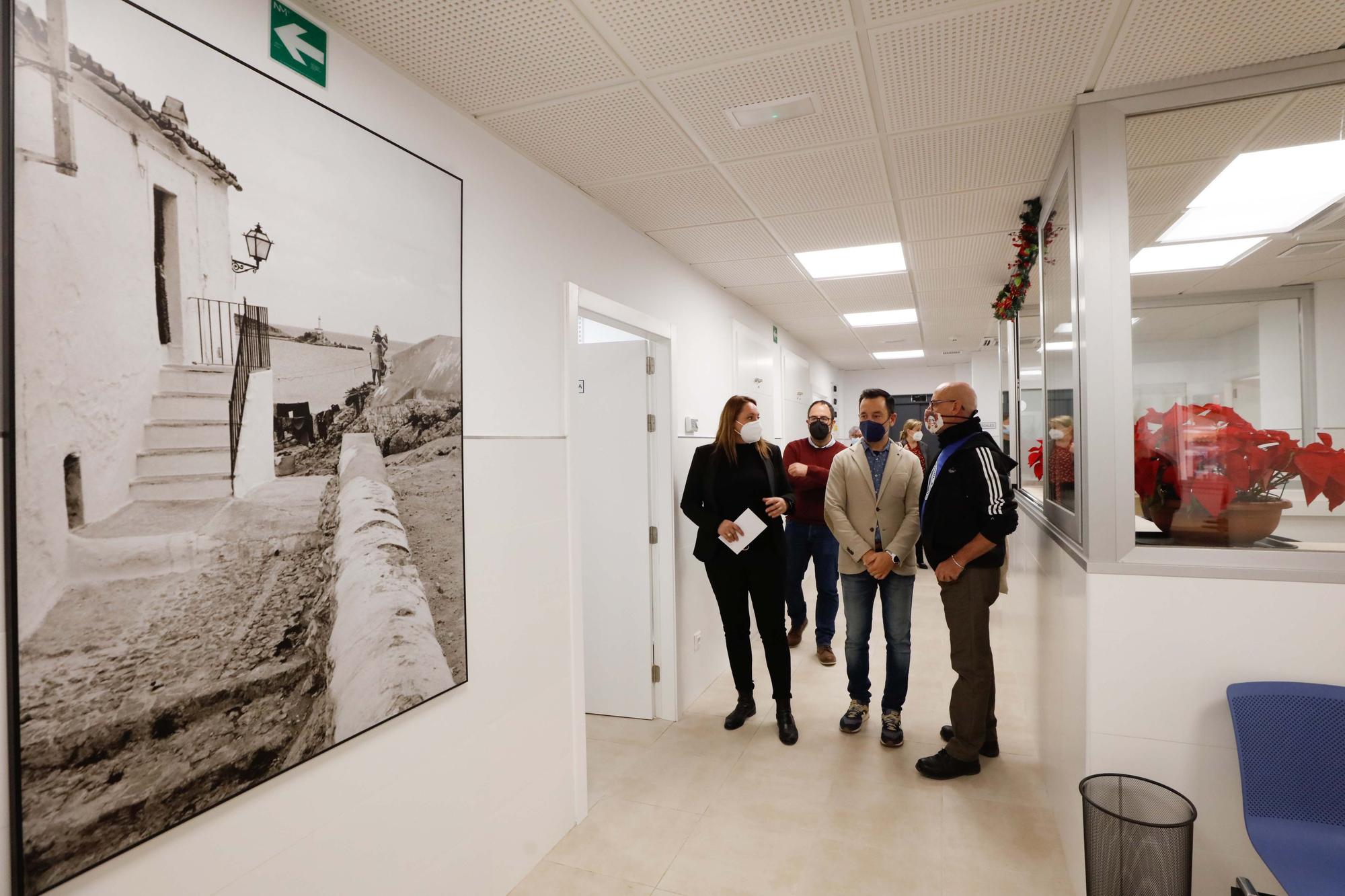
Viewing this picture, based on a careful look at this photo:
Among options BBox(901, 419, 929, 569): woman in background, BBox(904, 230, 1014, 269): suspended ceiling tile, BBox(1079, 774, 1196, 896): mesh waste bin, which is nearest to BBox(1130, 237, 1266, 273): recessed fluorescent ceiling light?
BBox(904, 230, 1014, 269): suspended ceiling tile

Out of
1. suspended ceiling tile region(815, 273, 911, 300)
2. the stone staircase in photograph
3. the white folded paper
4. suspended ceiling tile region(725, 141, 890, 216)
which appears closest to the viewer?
the stone staircase in photograph

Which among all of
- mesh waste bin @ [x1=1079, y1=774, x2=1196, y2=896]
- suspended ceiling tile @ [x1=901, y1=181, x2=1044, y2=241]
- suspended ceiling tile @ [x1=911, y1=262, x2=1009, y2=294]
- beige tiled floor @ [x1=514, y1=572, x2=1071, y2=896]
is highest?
suspended ceiling tile @ [x1=911, y1=262, x2=1009, y2=294]

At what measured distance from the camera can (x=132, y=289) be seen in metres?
1.26

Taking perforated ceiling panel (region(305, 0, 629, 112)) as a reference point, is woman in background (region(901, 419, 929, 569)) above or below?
below

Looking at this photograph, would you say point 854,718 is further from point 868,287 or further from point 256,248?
point 256,248

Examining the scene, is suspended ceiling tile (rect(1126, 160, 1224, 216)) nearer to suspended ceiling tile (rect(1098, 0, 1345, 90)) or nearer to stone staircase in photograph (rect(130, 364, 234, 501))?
Result: suspended ceiling tile (rect(1098, 0, 1345, 90))

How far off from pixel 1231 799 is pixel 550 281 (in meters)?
2.67

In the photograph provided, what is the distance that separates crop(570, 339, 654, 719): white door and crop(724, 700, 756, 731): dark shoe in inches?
17.2

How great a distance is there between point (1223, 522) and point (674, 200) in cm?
228

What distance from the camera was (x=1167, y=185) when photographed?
7.81 ft

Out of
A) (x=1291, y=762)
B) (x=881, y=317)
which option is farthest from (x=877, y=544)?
(x=881, y=317)

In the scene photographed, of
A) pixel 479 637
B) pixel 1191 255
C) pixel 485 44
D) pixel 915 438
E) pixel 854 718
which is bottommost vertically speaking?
pixel 854 718

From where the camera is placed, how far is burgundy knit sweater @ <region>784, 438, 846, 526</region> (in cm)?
433

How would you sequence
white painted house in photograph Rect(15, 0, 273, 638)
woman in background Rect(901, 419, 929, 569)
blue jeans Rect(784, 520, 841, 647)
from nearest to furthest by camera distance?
white painted house in photograph Rect(15, 0, 273, 638) → blue jeans Rect(784, 520, 841, 647) → woman in background Rect(901, 419, 929, 569)
